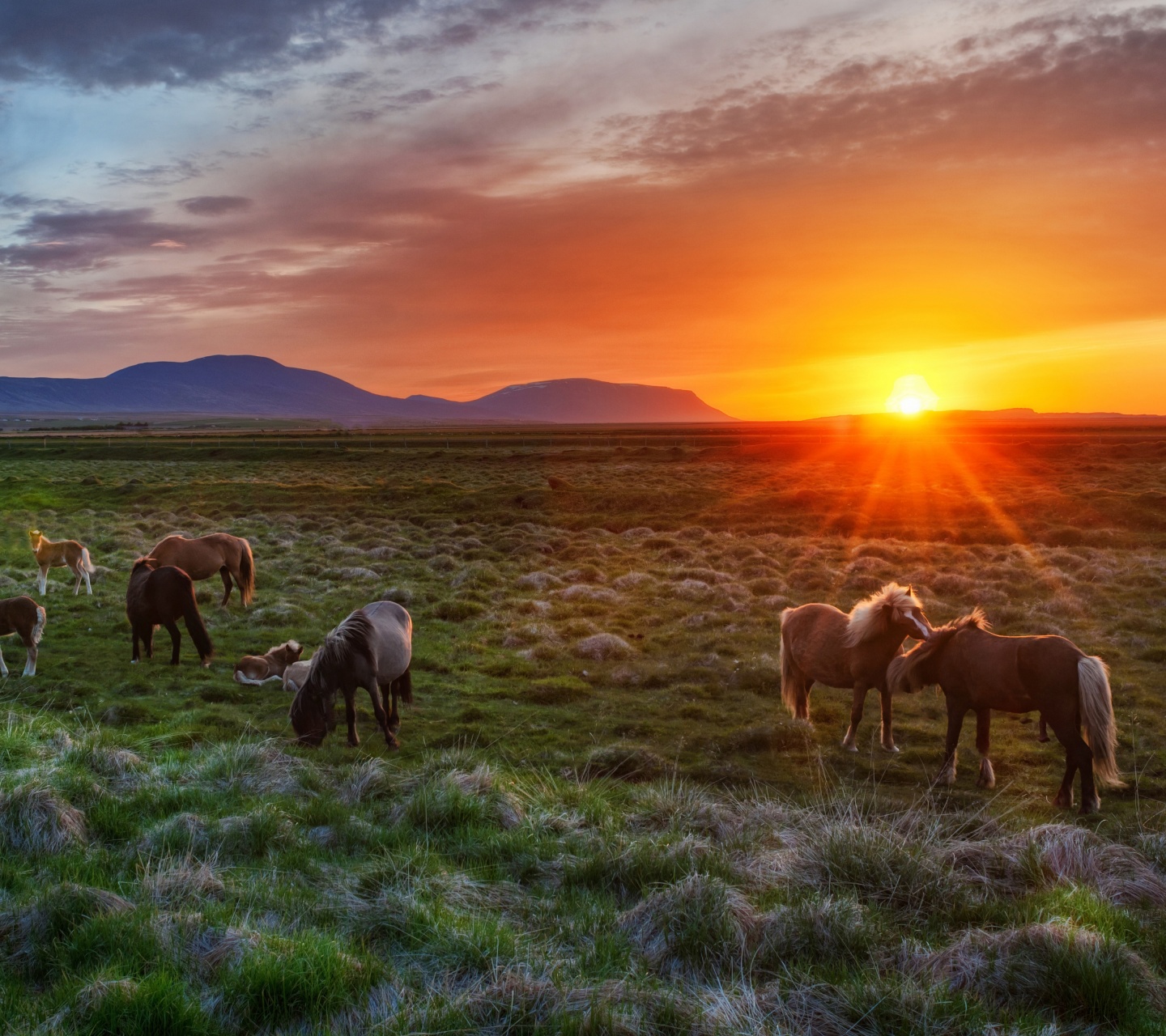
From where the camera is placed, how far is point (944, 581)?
61.9ft

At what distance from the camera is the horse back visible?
33.0 feet

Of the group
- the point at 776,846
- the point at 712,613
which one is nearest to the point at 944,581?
the point at 712,613

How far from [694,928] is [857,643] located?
18.8 ft

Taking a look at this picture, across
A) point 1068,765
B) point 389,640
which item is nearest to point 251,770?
point 389,640

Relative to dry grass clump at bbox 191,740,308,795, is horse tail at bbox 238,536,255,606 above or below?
above

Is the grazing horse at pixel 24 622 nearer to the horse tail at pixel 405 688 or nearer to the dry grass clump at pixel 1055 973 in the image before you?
the horse tail at pixel 405 688

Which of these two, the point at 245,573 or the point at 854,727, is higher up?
the point at 245,573

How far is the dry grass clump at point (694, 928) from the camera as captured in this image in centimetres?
445

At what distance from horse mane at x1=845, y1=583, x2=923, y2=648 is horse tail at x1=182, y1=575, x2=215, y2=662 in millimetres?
10042

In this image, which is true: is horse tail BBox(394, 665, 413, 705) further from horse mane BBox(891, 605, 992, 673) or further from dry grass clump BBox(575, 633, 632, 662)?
horse mane BBox(891, 605, 992, 673)

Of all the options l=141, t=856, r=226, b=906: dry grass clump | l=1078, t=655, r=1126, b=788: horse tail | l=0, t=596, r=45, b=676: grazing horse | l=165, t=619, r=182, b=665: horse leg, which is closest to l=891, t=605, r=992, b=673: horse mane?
l=1078, t=655, r=1126, b=788: horse tail

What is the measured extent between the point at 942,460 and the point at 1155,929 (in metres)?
60.8

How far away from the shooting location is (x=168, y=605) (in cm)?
1288

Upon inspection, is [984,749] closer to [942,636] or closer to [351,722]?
[942,636]
